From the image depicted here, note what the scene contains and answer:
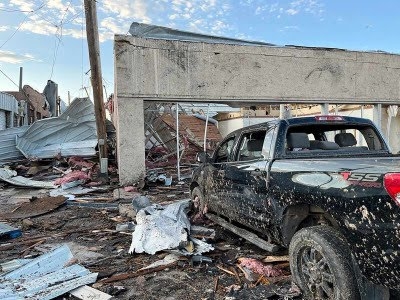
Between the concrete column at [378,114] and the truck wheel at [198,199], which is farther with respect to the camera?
the concrete column at [378,114]

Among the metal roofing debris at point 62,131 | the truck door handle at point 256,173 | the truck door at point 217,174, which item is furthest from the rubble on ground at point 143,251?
the metal roofing debris at point 62,131

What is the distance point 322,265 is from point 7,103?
25766 mm

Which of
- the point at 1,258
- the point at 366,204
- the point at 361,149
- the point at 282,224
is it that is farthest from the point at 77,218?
the point at 366,204

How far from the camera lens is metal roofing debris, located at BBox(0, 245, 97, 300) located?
3.66 m

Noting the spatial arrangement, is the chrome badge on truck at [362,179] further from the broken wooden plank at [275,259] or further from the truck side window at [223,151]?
the truck side window at [223,151]

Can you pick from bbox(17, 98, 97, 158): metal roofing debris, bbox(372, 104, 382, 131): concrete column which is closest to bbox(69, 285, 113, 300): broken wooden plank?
bbox(372, 104, 382, 131): concrete column

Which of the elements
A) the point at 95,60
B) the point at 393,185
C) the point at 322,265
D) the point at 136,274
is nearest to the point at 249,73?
the point at 95,60

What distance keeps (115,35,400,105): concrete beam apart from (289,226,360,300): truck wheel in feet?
26.9

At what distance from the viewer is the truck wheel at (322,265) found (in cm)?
288

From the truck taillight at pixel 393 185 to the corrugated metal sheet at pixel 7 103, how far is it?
24947mm

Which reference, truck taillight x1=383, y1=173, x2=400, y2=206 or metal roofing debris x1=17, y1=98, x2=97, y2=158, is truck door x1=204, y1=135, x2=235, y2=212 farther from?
metal roofing debris x1=17, y1=98, x2=97, y2=158

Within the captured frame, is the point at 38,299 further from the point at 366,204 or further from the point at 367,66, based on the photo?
the point at 367,66

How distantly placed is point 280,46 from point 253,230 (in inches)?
350

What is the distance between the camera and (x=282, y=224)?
3748 millimetres
